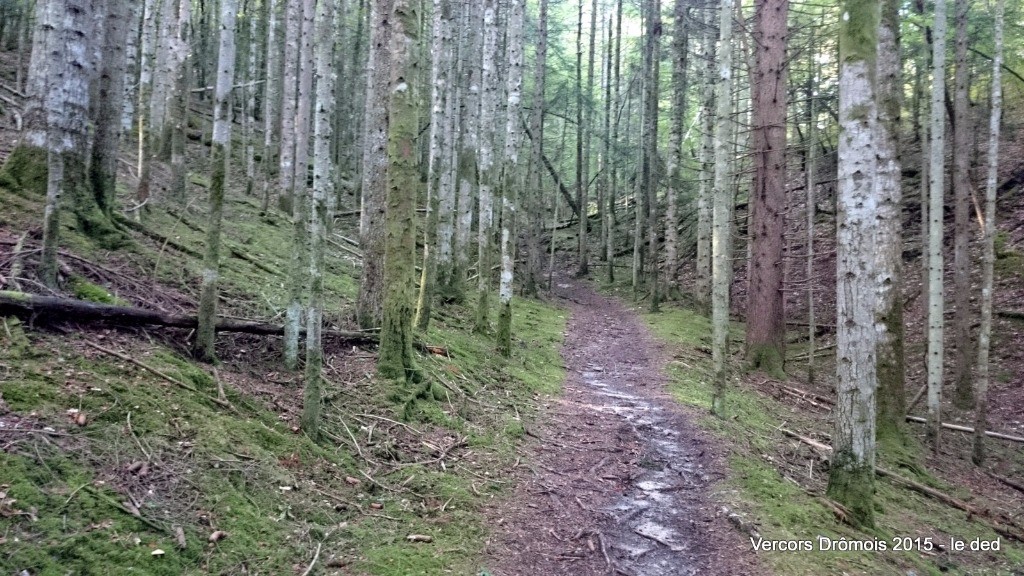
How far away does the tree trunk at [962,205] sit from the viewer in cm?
1077

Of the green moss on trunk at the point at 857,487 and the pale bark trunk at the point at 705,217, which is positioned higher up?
Answer: the pale bark trunk at the point at 705,217

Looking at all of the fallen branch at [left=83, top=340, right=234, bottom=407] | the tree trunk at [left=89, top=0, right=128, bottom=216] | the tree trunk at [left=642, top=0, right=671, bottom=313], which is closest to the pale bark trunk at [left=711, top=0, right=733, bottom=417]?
the fallen branch at [left=83, top=340, right=234, bottom=407]

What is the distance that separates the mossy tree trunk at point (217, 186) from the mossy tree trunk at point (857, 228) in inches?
221

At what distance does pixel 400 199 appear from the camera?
714cm

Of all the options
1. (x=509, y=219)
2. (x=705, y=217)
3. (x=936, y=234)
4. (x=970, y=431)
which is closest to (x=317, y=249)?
(x=509, y=219)

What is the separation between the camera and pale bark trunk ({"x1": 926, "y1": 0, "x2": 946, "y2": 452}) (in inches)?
382

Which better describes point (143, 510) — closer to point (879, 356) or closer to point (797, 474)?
Answer: point (797, 474)

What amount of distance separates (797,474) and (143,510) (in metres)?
6.74

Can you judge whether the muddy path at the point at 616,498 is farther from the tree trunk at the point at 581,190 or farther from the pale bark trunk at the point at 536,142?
the tree trunk at the point at 581,190

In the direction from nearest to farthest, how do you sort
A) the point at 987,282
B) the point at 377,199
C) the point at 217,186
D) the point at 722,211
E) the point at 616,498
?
the point at 217,186, the point at 616,498, the point at 722,211, the point at 377,199, the point at 987,282

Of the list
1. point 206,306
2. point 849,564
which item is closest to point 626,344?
point 849,564

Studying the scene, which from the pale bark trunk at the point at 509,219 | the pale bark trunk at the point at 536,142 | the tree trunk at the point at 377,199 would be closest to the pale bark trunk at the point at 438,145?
the pale bark trunk at the point at 509,219

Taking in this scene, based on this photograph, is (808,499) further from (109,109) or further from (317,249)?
(109,109)

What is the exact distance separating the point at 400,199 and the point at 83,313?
3339mm
